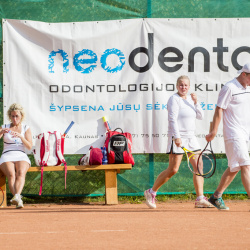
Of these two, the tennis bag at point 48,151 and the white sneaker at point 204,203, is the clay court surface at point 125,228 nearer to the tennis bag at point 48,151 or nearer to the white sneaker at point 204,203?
the white sneaker at point 204,203

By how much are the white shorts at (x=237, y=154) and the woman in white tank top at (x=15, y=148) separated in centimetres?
300

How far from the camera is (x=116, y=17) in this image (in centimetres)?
959

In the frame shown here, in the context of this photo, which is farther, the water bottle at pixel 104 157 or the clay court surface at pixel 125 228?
the water bottle at pixel 104 157

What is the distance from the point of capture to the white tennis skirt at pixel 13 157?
28.9 ft

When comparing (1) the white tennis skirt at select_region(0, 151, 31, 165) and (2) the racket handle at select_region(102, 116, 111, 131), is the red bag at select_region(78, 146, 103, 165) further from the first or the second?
(1) the white tennis skirt at select_region(0, 151, 31, 165)

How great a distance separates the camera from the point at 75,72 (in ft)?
31.2

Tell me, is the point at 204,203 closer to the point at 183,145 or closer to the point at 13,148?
the point at 183,145

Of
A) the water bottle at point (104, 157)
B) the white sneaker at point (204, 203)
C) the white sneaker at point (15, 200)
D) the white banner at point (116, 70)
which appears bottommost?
the white sneaker at point (204, 203)

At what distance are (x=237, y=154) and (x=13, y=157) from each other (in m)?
3.27

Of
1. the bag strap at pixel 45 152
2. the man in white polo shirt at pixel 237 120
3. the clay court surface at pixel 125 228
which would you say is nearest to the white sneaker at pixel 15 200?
the clay court surface at pixel 125 228

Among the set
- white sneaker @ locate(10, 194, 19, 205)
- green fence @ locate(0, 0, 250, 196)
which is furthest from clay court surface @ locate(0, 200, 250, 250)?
green fence @ locate(0, 0, 250, 196)

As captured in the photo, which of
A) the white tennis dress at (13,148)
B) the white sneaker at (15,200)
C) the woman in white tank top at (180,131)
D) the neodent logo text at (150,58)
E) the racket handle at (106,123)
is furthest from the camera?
the neodent logo text at (150,58)

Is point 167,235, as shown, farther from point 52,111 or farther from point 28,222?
point 52,111

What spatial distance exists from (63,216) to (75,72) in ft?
9.33
